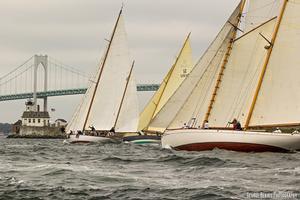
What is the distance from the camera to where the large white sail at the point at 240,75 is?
141 feet

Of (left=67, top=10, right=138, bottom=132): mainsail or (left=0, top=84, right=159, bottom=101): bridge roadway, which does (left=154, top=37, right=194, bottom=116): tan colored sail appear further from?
(left=0, top=84, right=159, bottom=101): bridge roadway

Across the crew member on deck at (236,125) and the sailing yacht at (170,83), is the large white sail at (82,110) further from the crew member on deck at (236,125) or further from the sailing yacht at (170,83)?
the crew member on deck at (236,125)

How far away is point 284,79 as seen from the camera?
3975cm

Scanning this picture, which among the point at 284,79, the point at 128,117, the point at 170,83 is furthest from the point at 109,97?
the point at 284,79

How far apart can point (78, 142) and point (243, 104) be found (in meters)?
28.8

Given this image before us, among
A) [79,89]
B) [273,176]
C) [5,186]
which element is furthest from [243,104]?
[79,89]

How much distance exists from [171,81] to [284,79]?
122 feet

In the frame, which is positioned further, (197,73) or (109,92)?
(109,92)

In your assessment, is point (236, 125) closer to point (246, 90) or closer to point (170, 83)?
point (246, 90)

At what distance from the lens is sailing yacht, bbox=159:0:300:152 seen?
3953 centimetres

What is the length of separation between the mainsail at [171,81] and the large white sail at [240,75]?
31.7 m

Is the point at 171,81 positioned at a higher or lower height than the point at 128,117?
higher

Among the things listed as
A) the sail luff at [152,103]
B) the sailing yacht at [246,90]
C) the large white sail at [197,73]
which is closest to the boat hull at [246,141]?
the sailing yacht at [246,90]

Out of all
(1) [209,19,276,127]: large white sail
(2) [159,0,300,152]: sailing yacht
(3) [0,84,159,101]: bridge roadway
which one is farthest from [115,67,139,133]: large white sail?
(3) [0,84,159,101]: bridge roadway
